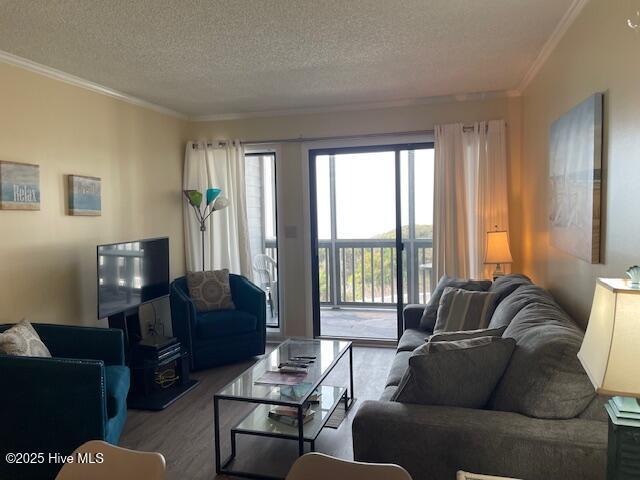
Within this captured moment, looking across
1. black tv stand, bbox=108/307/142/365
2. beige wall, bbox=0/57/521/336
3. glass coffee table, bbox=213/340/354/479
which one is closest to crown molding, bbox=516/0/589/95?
beige wall, bbox=0/57/521/336

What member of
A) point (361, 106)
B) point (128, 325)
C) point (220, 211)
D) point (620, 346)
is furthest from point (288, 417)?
point (361, 106)

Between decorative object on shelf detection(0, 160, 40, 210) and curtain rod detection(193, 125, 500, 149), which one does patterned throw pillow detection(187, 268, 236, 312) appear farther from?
decorative object on shelf detection(0, 160, 40, 210)

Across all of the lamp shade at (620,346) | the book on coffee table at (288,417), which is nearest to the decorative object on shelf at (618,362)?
the lamp shade at (620,346)

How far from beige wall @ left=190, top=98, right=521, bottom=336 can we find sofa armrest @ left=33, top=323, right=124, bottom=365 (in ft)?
7.61

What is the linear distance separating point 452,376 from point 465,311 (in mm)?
1450

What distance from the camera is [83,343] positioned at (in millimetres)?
2980

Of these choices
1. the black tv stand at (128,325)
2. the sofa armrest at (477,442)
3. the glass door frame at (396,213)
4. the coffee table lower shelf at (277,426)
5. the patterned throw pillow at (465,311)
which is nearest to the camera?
the sofa armrest at (477,442)

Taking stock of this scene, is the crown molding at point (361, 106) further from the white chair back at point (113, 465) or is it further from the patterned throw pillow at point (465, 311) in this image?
the white chair back at point (113, 465)

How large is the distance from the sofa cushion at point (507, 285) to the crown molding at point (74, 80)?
3.64m

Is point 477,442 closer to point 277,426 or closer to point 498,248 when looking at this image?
point 277,426

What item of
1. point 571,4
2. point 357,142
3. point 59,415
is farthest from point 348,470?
point 357,142

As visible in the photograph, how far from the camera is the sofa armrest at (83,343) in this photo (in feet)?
9.74

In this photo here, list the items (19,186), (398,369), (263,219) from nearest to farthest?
(398,369)
(19,186)
(263,219)

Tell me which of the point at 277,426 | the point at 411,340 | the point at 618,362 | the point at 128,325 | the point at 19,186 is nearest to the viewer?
the point at 618,362
